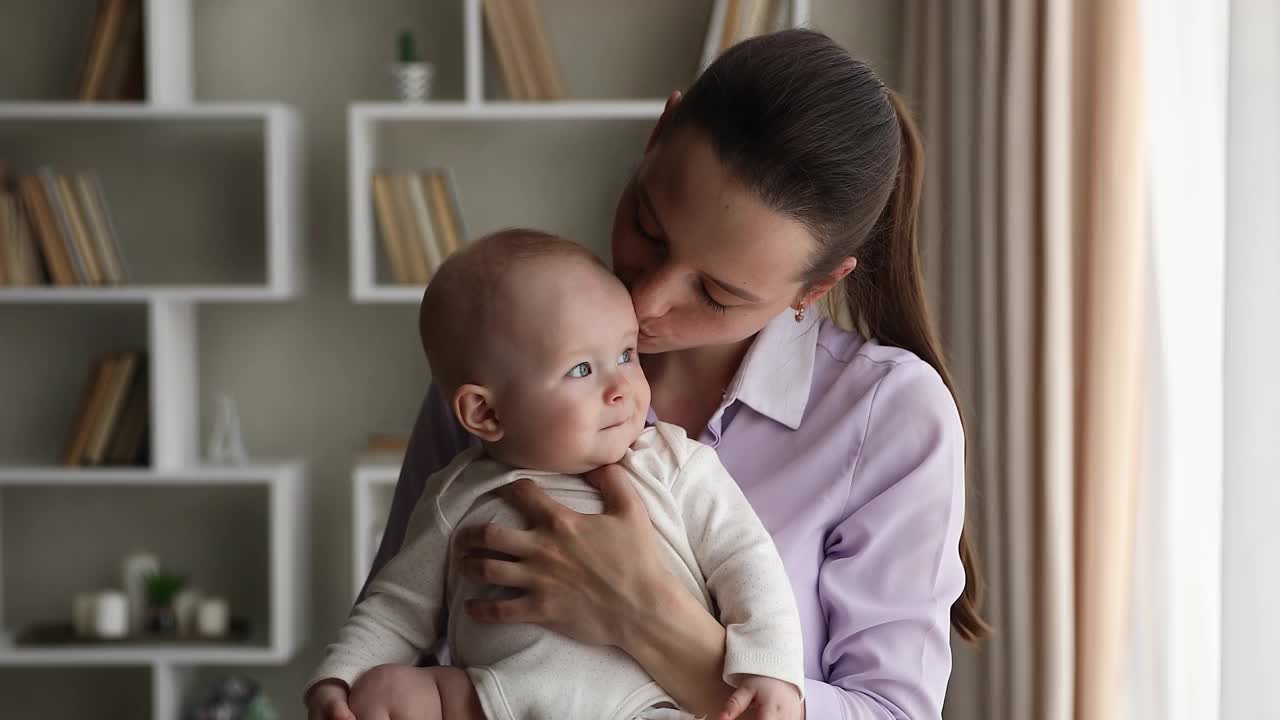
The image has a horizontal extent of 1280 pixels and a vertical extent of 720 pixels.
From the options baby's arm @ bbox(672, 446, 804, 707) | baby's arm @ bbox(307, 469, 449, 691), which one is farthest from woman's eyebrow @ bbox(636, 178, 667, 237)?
baby's arm @ bbox(307, 469, 449, 691)

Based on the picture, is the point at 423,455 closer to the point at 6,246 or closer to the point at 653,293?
the point at 653,293

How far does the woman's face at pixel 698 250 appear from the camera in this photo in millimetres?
1203

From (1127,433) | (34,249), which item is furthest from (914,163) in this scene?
(34,249)

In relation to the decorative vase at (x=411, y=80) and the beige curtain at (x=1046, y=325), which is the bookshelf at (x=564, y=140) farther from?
the beige curtain at (x=1046, y=325)

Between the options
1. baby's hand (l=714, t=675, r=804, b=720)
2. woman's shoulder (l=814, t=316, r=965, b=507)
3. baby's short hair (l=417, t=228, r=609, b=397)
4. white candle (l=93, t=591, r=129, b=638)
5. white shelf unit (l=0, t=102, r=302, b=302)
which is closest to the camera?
baby's hand (l=714, t=675, r=804, b=720)

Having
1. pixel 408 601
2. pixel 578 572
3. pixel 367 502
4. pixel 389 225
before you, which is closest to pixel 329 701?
pixel 408 601

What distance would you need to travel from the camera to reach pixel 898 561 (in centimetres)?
130

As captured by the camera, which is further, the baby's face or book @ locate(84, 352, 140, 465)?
book @ locate(84, 352, 140, 465)

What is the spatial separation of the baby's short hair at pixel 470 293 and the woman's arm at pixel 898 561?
383 millimetres

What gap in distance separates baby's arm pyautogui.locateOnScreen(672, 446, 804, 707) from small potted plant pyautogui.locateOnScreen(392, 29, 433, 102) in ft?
6.44

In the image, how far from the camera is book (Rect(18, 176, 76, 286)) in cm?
296

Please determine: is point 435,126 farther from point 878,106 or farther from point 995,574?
point 878,106

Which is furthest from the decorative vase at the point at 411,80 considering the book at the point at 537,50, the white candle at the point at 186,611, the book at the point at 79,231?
Result: the white candle at the point at 186,611

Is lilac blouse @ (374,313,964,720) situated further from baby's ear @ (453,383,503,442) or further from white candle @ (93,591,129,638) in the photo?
white candle @ (93,591,129,638)
